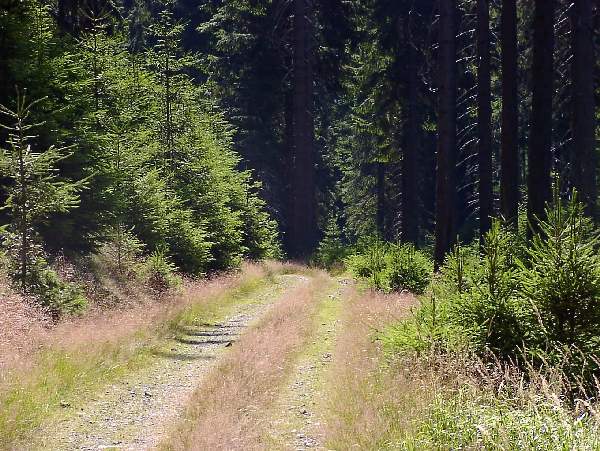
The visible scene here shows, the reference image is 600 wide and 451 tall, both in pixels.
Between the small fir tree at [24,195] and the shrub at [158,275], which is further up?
the small fir tree at [24,195]

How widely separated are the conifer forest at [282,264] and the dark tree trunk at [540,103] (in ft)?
0.17

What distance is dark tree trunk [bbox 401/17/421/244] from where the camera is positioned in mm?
32125

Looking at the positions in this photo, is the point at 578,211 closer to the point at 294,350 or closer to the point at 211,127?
the point at 294,350

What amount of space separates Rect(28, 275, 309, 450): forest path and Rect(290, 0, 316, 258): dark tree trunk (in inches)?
745

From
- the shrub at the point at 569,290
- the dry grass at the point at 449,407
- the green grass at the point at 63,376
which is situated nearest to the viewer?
the dry grass at the point at 449,407

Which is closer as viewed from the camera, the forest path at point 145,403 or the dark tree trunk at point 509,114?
the forest path at point 145,403

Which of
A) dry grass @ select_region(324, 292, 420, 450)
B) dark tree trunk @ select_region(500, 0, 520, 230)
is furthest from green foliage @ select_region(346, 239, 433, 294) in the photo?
dry grass @ select_region(324, 292, 420, 450)

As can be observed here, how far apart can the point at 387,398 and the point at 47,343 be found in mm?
5729

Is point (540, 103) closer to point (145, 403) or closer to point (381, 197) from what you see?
point (145, 403)

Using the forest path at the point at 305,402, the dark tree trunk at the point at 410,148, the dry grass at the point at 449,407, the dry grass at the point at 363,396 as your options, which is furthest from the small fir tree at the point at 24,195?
the dark tree trunk at the point at 410,148

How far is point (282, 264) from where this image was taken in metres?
29.5

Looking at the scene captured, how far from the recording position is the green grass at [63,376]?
7.68 metres

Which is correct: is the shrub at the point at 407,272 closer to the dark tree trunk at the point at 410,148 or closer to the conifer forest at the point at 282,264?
the conifer forest at the point at 282,264

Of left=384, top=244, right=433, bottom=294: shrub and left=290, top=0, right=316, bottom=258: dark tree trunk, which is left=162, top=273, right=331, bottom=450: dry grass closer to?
left=384, top=244, right=433, bottom=294: shrub
